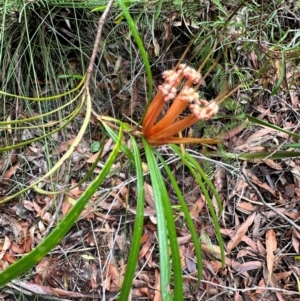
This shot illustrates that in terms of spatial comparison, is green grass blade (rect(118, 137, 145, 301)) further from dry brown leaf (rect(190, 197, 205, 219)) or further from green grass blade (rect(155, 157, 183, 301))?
dry brown leaf (rect(190, 197, 205, 219))

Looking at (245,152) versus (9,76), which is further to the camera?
(245,152)

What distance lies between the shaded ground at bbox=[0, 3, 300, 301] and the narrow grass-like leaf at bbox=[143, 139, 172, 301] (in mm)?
532

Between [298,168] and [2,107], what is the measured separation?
39.7 inches

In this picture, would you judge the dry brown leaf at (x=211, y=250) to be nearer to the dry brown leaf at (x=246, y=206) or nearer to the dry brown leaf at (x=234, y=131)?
the dry brown leaf at (x=246, y=206)

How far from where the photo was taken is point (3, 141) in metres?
1.48

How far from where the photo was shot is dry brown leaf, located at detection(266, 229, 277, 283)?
146 centimetres

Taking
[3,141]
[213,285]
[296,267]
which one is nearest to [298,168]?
[296,267]

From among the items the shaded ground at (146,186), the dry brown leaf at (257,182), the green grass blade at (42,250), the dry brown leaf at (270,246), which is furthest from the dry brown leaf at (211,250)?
the green grass blade at (42,250)

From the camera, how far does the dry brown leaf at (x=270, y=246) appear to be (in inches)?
57.5

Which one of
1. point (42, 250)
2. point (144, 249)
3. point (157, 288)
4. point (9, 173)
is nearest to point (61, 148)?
point (9, 173)

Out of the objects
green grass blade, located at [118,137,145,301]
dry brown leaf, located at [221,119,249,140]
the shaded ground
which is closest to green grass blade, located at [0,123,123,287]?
green grass blade, located at [118,137,145,301]

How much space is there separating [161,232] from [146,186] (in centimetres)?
64

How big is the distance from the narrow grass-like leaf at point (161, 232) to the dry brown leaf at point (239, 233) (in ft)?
2.21

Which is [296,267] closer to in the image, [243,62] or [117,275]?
[117,275]
